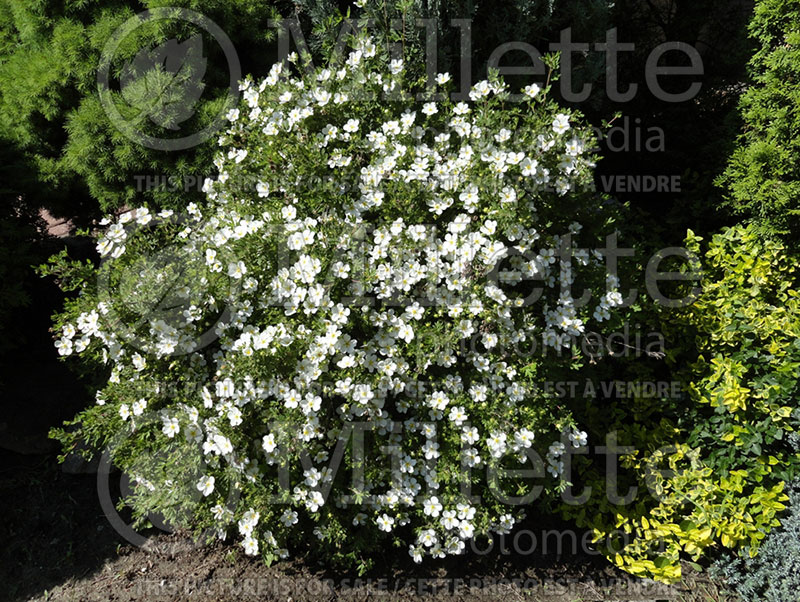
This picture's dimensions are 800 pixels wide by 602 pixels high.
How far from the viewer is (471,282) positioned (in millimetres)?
2648

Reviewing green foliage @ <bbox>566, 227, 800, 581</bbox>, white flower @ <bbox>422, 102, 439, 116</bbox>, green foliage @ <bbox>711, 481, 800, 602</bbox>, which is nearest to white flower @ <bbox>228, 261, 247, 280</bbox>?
white flower @ <bbox>422, 102, 439, 116</bbox>

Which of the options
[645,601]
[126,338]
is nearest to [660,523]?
[645,601]

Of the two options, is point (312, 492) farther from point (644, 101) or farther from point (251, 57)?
point (644, 101)

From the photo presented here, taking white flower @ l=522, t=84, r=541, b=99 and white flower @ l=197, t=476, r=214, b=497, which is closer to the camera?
white flower @ l=197, t=476, r=214, b=497

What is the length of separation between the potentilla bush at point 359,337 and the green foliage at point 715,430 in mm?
556

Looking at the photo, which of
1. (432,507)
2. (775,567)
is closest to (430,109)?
(432,507)

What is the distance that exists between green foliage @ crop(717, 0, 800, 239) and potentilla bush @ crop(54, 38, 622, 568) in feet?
4.52

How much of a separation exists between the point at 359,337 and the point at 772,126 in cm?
276

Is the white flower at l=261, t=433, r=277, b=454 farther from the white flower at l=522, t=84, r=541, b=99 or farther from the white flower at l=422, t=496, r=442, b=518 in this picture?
the white flower at l=522, t=84, r=541, b=99

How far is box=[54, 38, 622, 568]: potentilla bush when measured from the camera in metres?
2.60

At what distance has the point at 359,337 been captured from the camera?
2816 mm

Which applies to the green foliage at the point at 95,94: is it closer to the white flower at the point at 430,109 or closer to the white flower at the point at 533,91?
the white flower at the point at 430,109

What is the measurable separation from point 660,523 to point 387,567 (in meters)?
1.39

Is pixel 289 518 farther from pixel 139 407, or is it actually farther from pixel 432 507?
pixel 139 407
